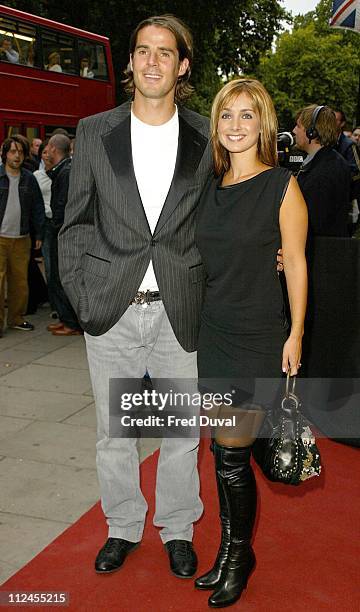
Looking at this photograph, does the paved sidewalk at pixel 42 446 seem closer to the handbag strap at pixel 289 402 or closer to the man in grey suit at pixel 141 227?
the man in grey suit at pixel 141 227

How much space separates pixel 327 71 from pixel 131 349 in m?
54.4

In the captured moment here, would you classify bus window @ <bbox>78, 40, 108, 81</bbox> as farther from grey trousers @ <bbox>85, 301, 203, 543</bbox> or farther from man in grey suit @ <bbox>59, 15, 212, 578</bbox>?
grey trousers @ <bbox>85, 301, 203, 543</bbox>

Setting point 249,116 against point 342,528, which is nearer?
point 249,116

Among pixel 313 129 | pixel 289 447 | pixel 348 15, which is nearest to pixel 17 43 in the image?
pixel 348 15

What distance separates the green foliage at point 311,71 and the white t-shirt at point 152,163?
49.0m

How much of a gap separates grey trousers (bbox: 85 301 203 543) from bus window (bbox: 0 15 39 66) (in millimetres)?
11261

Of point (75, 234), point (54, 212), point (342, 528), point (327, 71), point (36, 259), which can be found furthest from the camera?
point (327, 71)

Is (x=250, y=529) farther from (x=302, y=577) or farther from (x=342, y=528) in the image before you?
(x=342, y=528)

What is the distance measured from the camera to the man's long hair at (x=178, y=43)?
3186 mm

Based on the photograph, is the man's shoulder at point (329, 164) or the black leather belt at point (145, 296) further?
the man's shoulder at point (329, 164)

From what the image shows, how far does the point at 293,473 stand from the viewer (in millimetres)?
3061

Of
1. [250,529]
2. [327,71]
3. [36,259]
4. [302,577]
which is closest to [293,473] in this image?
[250,529]

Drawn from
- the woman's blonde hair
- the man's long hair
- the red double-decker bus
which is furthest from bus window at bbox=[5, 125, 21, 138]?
the woman's blonde hair

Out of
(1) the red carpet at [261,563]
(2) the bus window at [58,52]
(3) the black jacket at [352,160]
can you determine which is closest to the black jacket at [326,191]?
(3) the black jacket at [352,160]
